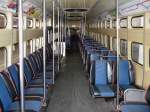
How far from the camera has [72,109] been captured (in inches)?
220

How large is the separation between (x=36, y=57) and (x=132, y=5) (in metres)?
2.93

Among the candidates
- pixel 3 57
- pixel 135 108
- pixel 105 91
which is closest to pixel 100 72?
pixel 105 91

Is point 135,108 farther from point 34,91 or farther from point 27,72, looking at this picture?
point 27,72

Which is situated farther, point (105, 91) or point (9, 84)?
point (105, 91)

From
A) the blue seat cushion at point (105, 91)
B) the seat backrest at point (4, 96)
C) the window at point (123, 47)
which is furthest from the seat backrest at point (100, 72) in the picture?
the seat backrest at point (4, 96)

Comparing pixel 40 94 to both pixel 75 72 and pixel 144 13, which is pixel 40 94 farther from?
pixel 75 72

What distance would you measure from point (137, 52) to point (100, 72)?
90 cm

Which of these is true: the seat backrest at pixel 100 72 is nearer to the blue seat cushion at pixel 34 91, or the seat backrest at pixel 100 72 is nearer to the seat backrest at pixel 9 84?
the blue seat cushion at pixel 34 91

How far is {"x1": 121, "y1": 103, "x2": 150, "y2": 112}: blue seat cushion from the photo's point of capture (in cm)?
411

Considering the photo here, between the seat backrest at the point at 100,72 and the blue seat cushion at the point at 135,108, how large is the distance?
1674 mm

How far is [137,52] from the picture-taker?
18.6 feet

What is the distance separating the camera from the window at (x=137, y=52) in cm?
535

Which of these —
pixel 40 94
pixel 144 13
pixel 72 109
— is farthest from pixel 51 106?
pixel 144 13

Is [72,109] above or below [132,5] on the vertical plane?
below
